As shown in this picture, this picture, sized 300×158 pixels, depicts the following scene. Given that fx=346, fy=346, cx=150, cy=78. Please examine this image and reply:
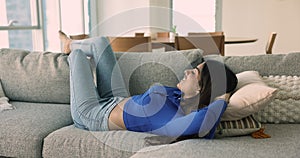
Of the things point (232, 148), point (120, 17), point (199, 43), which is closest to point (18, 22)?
point (120, 17)

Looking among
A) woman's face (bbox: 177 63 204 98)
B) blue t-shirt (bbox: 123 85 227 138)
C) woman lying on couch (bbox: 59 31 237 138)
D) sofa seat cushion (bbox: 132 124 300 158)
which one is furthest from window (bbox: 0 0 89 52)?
sofa seat cushion (bbox: 132 124 300 158)

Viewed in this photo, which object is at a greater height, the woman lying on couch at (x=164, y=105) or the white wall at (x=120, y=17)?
the white wall at (x=120, y=17)

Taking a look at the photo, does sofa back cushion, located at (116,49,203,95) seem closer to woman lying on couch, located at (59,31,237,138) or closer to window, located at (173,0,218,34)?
woman lying on couch, located at (59,31,237,138)

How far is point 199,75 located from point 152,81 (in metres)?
0.49

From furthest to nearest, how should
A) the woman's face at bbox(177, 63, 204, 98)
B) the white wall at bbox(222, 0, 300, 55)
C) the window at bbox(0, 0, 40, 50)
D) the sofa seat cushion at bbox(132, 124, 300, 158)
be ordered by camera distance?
the white wall at bbox(222, 0, 300, 55) < the window at bbox(0, 0, 40, 50) < the woman's face at bbox(177, 63, 204, 98) < the sofa seat cushion at bbox(132, 124, 300, 158)

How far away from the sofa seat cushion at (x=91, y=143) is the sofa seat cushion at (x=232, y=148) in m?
0.10

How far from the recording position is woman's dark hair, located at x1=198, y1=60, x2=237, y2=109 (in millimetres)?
1684

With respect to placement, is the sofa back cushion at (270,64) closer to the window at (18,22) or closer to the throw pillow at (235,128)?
the throw pillow at (235,128)

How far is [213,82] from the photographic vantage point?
1.67 m

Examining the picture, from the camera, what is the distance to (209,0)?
18.8ft

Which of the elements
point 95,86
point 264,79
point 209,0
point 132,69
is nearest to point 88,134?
point 95,86

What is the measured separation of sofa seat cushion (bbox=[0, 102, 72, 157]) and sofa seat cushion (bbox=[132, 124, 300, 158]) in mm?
632

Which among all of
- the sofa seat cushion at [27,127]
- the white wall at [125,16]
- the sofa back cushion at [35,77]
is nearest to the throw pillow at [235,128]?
the sofa seat cushion at [27,127]

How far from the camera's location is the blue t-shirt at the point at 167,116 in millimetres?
1439
